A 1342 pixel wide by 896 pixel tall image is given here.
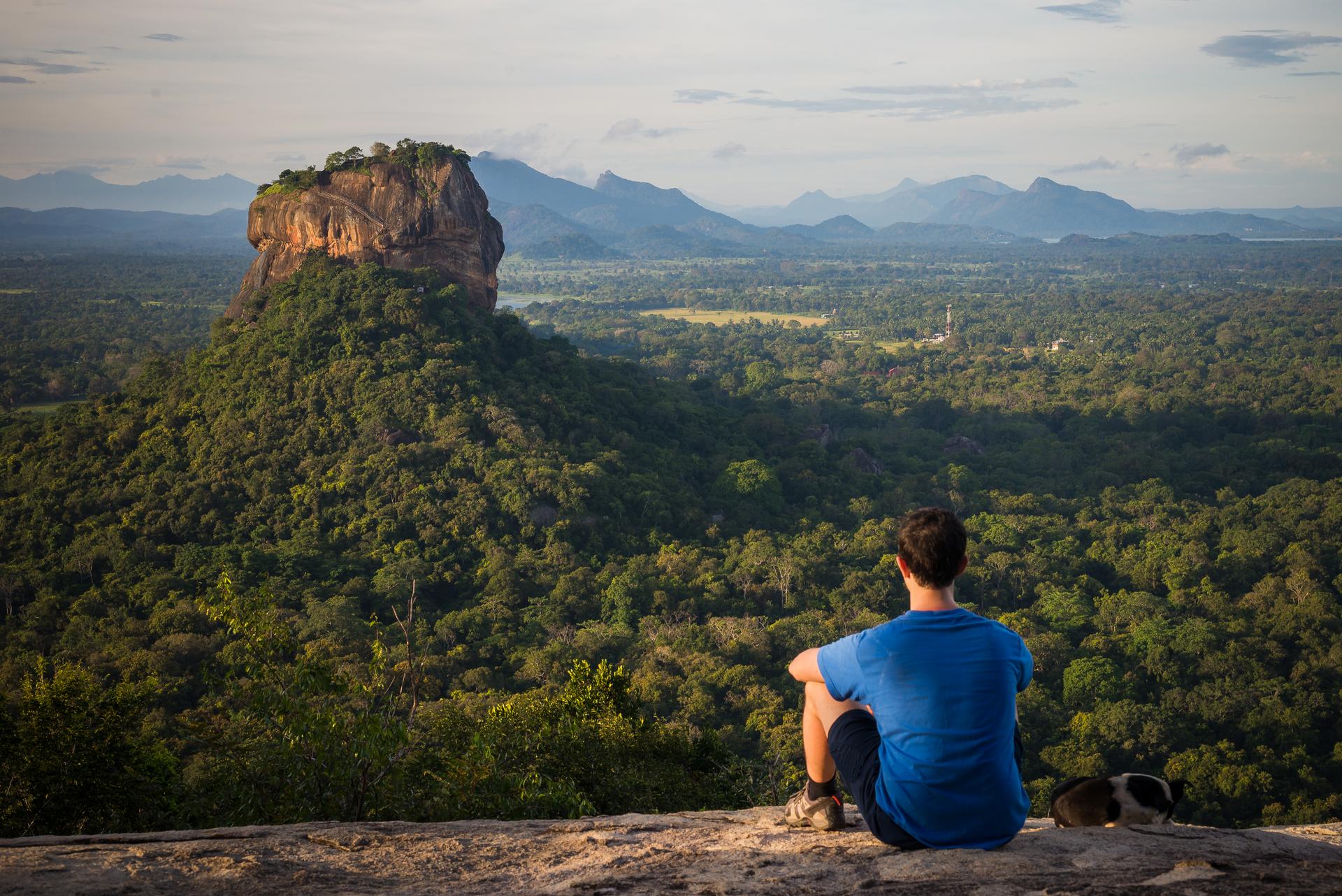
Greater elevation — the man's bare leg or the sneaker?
the man's bare leg

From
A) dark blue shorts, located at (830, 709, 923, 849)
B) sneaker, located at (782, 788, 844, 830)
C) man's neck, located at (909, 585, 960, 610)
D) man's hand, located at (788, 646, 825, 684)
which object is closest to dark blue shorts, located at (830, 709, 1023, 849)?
dark blue shorts, located at (830, 709, 923, 849)

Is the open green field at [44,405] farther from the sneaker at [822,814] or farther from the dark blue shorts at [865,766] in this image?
the dark blue shorts at [865,766]

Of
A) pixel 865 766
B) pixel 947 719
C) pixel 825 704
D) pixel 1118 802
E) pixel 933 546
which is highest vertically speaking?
pixel 933 546

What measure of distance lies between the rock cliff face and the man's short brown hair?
29.1 m

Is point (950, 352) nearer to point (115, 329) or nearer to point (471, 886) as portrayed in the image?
point (115, 329)

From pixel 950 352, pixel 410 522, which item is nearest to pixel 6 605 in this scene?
pixel 410 522

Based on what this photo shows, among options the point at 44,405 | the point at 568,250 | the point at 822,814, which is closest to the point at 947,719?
the point at 822,814

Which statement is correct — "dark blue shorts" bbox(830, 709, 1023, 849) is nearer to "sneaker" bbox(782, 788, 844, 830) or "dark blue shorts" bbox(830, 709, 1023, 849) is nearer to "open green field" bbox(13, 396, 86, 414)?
"sneaker" bbox(782, 788, 844, 830)

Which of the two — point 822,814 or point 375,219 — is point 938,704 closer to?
point 822,814

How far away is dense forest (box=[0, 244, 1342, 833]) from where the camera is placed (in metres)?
7.60

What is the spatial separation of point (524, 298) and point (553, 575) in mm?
98890

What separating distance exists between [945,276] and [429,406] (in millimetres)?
133955

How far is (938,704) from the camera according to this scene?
3.40m

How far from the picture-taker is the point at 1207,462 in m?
37.1
